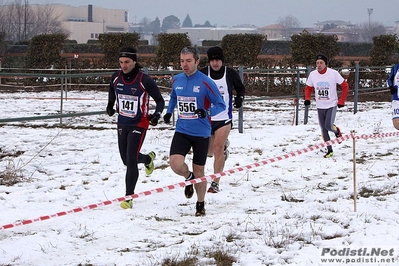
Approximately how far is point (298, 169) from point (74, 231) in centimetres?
482

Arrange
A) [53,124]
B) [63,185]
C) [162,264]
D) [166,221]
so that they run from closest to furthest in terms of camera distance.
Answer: [162,264] < [166,221] < [63,185] < [53,124]

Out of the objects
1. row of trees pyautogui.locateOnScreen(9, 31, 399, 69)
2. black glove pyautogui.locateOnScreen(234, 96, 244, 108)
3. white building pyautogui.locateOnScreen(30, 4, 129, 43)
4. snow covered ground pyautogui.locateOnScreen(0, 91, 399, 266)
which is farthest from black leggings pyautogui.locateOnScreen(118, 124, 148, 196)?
white building pyautogui.locateOnScreen(30, 4, 129, 43)

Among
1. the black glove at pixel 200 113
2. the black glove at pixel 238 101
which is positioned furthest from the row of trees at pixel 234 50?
the black glove at pixel 200 113

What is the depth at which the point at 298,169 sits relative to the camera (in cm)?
1080

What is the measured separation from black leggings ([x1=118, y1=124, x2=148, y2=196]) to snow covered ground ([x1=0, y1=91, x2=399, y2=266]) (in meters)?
0.33

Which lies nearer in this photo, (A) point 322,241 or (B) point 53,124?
(A) point 322,241

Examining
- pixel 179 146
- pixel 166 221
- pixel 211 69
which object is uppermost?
pixel 211 69

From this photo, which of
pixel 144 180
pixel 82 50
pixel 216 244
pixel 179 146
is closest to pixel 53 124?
pixel 144 180

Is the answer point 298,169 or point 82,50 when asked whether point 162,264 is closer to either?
point 298,169

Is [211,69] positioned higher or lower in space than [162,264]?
higher

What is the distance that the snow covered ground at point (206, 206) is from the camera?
6.20 m

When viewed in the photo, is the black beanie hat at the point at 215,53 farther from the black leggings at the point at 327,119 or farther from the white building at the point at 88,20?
the white building at the point at 88,20

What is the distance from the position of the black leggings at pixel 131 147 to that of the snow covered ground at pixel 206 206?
33cm
